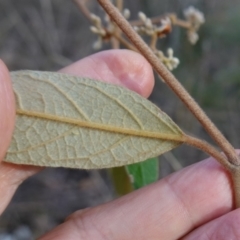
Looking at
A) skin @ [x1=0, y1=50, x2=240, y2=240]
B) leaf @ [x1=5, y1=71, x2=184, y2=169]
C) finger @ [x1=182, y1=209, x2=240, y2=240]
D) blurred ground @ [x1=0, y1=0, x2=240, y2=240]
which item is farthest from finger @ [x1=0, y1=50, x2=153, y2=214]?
blurred ground @ [x1=0, y1=0, x2=240, y2=240]

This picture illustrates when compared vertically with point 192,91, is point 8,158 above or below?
above

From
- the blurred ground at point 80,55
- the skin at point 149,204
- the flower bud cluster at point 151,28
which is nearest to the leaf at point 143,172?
the skin at point 149,204

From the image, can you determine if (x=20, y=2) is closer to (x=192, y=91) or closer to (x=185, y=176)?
(x=192, y=91)

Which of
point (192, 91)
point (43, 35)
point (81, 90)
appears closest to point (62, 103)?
point (81, 90)

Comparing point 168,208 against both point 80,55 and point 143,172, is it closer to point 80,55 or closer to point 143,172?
point 143,172

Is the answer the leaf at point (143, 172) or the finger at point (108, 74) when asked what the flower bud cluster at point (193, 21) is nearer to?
the finger at point (108, 74)

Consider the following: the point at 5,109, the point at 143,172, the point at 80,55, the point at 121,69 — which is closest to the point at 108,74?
the point at 121,69
